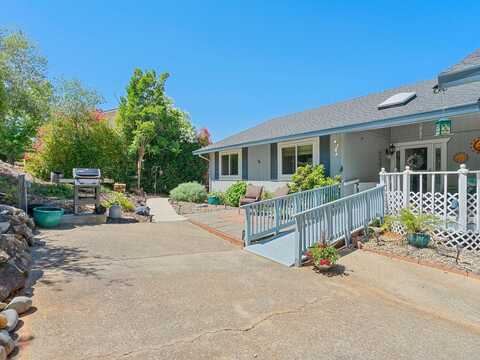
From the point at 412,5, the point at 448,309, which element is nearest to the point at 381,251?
the point at 448,309

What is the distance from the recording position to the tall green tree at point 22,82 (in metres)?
9.70

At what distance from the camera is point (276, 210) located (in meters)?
6.98

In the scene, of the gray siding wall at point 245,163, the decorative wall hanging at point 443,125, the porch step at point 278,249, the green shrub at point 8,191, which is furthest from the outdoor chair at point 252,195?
the green shrub at point 8,191

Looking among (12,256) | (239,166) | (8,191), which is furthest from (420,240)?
(8,191)

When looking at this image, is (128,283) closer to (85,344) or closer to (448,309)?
(85,344)

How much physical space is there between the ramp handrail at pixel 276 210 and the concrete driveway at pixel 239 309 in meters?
1.07

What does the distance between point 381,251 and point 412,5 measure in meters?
7.68

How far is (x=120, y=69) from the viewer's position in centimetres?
1662

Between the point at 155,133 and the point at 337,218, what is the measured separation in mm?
13212

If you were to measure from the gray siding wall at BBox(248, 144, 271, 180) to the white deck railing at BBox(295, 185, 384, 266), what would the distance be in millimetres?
5151

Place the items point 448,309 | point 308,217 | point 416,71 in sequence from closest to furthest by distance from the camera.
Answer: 1. point 448,309
2. point 308,217
3. point 416,71

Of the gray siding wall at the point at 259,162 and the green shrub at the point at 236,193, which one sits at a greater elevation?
the gray siding wall at the point at 259,162

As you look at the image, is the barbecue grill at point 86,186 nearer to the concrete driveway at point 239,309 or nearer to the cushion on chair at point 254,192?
the concrete driveway at point 239,309

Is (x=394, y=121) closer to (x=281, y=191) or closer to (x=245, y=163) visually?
(x=281, y=191)
